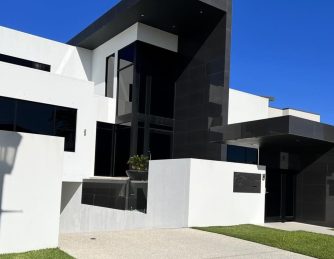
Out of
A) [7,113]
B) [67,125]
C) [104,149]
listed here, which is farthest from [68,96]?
[104,149]

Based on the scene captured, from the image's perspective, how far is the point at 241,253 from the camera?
9664 millimetres

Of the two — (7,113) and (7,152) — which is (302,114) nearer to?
(7,113)

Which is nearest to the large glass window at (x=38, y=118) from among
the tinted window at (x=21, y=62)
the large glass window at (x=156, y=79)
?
the large glass window at (x=156, y=79)

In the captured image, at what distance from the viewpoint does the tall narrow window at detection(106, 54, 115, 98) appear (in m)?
23.9

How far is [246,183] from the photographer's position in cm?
1590

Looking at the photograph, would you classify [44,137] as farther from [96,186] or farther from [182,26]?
[182,26]

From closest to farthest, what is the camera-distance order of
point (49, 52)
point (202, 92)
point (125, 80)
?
point (202, 92) < point (125, 80) < point (49, 52)

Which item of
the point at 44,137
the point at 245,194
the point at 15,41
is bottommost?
the point at 245,194

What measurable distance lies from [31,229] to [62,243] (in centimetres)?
116

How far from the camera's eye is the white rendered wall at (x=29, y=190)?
27.3 ft

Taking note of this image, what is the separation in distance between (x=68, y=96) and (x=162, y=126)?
17.8 feet

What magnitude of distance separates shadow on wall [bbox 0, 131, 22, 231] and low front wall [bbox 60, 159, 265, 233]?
272 inches

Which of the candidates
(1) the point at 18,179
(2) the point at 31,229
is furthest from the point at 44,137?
(2) the point at 31,229

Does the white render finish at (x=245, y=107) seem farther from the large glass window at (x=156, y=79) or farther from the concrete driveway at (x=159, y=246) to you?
the concrete driveway at (x=159, y=246)
